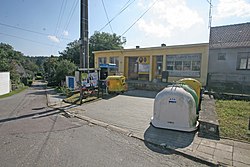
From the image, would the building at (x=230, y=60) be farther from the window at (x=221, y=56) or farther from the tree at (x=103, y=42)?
the tree at (x=103, y=42)

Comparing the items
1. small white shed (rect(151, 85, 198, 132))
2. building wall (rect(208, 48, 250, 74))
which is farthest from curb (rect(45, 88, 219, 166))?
building wall (rect(208, 48, 250, 74))

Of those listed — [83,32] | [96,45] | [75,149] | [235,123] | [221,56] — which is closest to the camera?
[75,149]

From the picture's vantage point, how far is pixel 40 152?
3.61 meters

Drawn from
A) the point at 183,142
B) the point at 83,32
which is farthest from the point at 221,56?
the point at 183,142

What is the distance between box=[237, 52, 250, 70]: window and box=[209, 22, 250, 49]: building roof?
2.90 ft

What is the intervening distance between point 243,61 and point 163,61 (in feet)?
23.8

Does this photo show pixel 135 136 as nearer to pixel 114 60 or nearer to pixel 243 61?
pixel 243 61

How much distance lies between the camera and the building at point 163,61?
561 inches

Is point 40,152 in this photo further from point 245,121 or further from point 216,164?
point 245,121

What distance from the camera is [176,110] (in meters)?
4.85

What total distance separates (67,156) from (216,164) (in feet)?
10.6

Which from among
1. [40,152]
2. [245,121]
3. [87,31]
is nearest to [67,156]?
[40,152]

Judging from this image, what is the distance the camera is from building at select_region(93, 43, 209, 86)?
1425cm

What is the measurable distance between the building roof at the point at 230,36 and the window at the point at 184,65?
7.49ft
